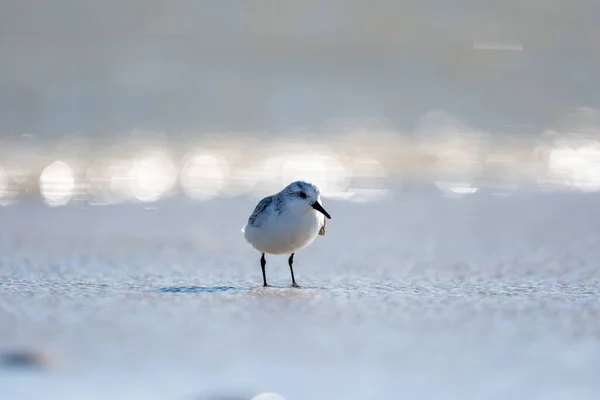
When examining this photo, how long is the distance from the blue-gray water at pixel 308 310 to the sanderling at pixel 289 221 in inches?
11.9

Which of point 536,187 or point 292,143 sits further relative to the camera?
point 292,143

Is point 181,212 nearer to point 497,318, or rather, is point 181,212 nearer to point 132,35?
point 497,318

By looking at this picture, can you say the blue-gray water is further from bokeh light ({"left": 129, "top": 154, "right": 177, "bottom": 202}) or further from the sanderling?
bokeh light ({"left": 129, "top": 154, "right": 177, "bottom": 202})

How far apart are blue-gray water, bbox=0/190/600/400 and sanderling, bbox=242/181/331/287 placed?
11.9 inches

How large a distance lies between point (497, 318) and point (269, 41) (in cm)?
1517

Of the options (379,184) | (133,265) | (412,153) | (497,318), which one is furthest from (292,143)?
(497,318)

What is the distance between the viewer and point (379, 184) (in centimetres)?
1272

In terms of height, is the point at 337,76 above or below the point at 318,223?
above

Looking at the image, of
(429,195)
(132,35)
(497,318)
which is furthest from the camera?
(132,35)

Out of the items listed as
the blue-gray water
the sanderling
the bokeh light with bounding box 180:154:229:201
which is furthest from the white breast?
the bokeh light with bounding box 180:154:229:201

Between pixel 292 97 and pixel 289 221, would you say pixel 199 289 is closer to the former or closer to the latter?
pixel 289 221

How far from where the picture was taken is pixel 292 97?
1769cm

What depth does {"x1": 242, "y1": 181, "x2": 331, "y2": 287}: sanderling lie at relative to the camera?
22.7ft

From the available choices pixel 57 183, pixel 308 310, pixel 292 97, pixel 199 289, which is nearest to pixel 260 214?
pixel 199 289
